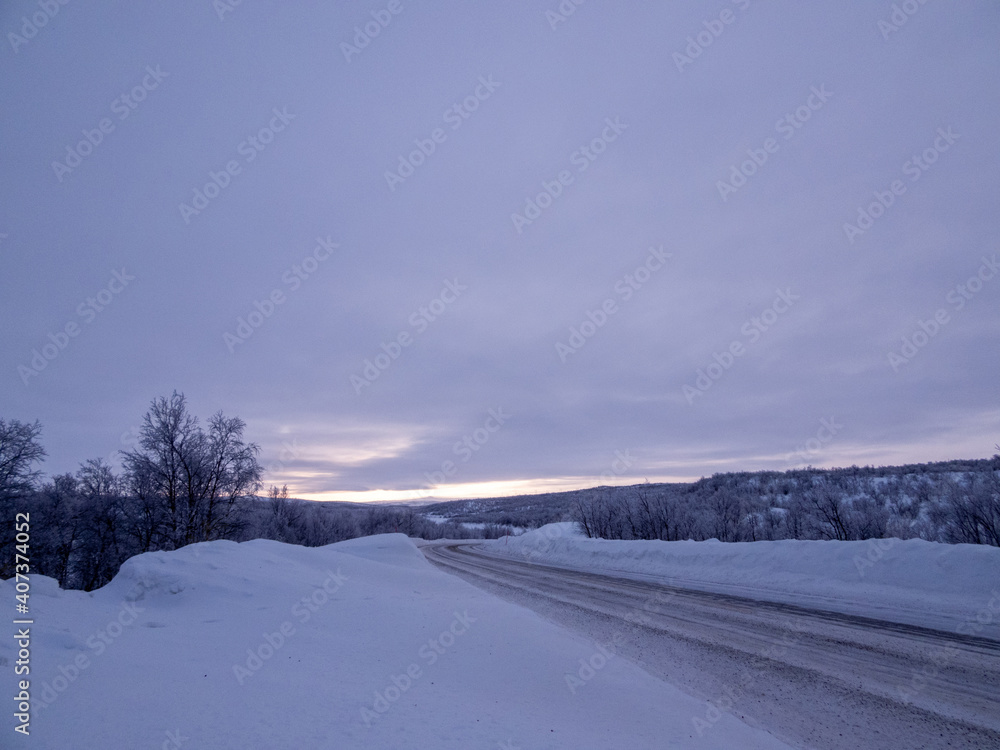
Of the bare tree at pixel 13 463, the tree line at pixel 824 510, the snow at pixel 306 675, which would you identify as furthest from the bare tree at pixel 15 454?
the tree line at pixel 824 510

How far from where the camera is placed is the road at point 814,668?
17.1ft

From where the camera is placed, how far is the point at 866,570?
12.6 m

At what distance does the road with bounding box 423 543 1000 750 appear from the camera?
5219 mm

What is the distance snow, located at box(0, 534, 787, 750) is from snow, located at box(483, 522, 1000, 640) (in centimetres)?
665

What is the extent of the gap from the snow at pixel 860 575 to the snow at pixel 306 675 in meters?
6.65

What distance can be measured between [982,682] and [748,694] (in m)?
3.04

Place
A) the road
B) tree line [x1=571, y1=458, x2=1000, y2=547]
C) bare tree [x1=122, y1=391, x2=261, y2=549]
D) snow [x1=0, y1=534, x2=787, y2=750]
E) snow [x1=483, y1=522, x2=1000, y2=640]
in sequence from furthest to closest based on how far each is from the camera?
bare tree [x1=122, y1=391, x2=261, y2=549], tree line [x1=571, y1=458, x2=1000, y2=547], snow [x1=483, y1=522, x2=1000, y2=640], the road, snow [x1=0, y1=534, x2=787, y2=750]

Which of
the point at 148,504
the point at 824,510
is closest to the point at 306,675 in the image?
the point at 824,510

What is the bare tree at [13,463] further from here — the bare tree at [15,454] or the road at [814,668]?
the road at [814,668]

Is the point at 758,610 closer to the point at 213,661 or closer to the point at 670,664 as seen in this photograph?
the point at 670,664

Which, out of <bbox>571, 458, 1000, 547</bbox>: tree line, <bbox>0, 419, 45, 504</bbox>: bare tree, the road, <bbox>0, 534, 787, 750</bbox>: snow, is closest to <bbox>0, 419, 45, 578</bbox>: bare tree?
<bbox>0, 419, 45, 504</bbox>: bare tree

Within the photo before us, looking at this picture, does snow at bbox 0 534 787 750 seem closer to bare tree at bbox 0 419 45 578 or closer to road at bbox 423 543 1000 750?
road at bbox 423 543 1000 750

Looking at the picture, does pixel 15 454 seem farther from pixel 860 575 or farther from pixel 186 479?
pixel 860 575

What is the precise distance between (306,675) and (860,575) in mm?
13794
